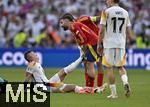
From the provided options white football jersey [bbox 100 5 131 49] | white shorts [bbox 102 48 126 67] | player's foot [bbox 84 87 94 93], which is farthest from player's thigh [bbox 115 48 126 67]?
player's foot [bbox 84 87 94 93]

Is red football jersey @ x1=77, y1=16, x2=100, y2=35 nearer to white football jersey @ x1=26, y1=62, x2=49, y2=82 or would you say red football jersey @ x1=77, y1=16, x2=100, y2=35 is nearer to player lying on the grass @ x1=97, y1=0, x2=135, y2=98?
player lying on the grass @ x1=97, y1=0, x2=135, y2=98

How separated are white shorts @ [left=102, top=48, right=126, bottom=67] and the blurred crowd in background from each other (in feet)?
49.9

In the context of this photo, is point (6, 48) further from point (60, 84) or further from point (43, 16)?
point (60, 84)

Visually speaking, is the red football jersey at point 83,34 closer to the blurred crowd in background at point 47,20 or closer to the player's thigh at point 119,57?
the player's thigh at point 119,57

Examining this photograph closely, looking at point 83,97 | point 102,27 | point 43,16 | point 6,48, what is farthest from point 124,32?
point 43,16

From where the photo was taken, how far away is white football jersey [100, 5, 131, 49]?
16609mm

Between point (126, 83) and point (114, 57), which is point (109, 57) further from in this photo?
point (126, 83)

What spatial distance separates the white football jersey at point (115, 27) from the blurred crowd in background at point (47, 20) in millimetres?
15243

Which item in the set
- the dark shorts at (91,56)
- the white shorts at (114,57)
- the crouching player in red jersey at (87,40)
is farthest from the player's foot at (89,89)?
the white shorts at (114,57)

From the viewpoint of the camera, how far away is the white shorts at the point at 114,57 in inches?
662

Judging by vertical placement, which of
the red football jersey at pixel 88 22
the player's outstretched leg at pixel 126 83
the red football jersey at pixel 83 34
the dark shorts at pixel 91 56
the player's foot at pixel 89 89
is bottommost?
the player's foot at pixel 89 89

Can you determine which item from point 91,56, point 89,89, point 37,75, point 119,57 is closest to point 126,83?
point 119,57

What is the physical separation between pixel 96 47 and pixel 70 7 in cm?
1596

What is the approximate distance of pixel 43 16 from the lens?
3394 cm
